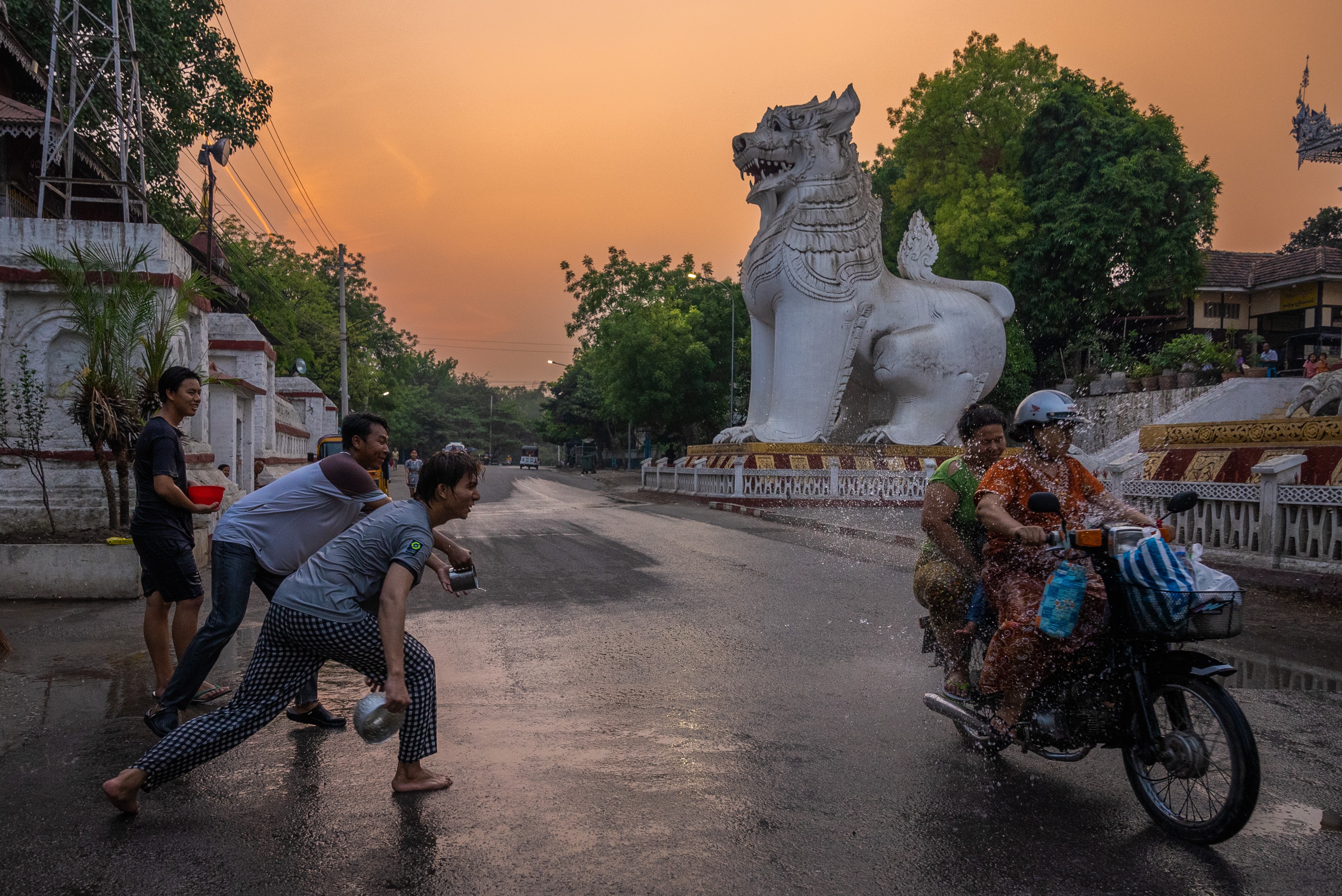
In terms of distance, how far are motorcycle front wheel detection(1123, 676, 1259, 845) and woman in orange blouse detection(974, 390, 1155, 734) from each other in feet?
1.11

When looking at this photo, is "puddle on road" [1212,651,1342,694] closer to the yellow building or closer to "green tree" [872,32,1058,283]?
"green tree" [872,32,1058,283]

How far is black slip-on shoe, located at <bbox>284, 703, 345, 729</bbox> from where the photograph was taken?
4203mm

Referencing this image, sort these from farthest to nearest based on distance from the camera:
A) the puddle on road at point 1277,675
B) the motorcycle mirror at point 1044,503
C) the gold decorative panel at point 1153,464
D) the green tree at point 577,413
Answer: the green tree at point 577,413 < the gold decorative panel at point 1153,464 < the puddle on road at point 1277,675 < the motorcycle mirror at point 1044,503

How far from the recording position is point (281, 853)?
289cm

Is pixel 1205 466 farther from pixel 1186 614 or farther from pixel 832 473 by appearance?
pixel 832 473

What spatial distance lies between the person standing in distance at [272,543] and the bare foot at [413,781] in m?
0.75

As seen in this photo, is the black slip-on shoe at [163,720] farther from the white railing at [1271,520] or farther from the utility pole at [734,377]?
the utility pole at [734,377]

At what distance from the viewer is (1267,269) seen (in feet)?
118

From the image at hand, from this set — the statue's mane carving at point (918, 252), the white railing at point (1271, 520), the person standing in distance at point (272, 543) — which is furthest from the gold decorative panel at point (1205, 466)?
the statue's mane carving at point (918, 252)

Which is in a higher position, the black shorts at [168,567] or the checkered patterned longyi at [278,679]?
the black shorts at [168,567]

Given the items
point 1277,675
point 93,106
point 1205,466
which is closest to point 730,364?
point 93,106

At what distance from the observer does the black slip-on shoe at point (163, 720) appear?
3.81m

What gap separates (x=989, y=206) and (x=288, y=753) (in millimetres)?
30386

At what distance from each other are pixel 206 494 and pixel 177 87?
20954 millimetres
